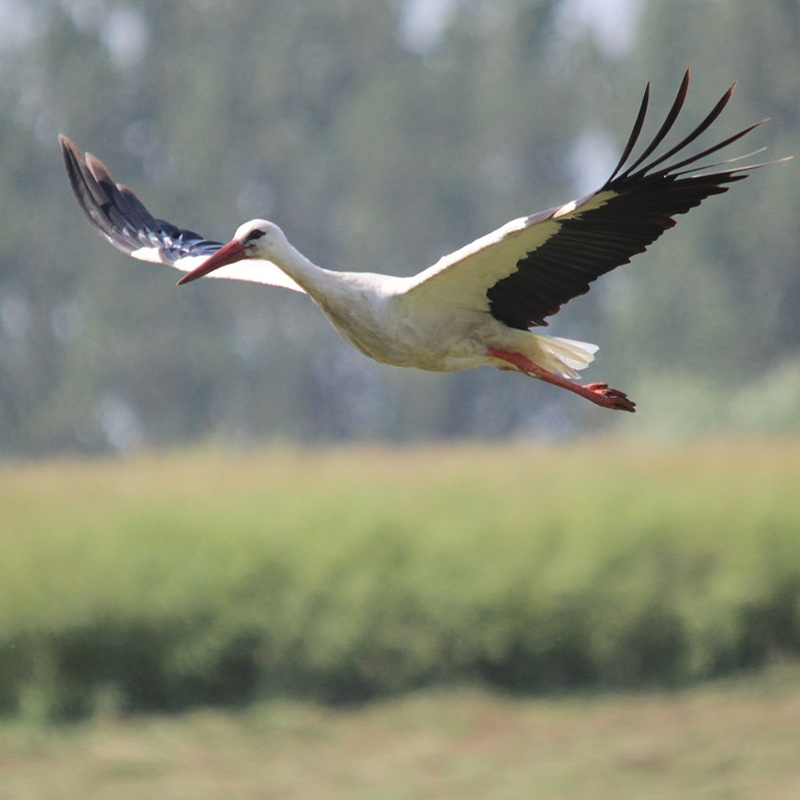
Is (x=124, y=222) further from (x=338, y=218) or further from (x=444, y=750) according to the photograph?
(x=338, y=218)

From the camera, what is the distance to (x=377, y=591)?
11.0 meters

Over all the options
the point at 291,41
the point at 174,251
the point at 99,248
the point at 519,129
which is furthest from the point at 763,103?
the point at 174,251

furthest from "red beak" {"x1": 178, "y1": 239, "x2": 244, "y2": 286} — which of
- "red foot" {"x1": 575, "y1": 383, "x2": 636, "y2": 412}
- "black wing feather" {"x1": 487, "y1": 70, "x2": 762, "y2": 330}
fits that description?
"red foot" {"x1": 575, "y1": 383, "x2": 636, "y2": 412}

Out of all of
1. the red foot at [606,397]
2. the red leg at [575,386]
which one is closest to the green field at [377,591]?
the red leg at [575,386]

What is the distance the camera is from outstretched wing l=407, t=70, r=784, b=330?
4969 millimetres

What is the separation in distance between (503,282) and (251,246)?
79cm

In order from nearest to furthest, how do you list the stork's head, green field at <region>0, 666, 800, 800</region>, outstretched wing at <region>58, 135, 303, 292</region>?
the stork's head → outstretched wing at <region>58, 135, 303, 292</region> → green field at <region>0, 666, 800, 800</region>

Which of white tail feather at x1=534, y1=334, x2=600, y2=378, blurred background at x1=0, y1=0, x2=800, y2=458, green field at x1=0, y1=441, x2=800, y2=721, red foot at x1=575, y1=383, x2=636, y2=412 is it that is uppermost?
blurred background at x1=0, y1=0, x2=800, y2=458

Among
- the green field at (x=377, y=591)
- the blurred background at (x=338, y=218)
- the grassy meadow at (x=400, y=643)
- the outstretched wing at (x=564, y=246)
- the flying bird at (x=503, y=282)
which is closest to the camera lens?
the outstretched wing at (x=564, y=246)

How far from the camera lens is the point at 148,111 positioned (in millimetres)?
36938

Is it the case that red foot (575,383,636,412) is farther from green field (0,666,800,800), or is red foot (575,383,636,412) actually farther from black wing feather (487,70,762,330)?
green field (0,666,800,800)

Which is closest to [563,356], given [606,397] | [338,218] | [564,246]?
[606,397]

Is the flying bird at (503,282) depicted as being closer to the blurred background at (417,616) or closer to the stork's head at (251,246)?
the stork's head at (251,246)

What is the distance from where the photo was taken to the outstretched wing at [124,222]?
254 inches
